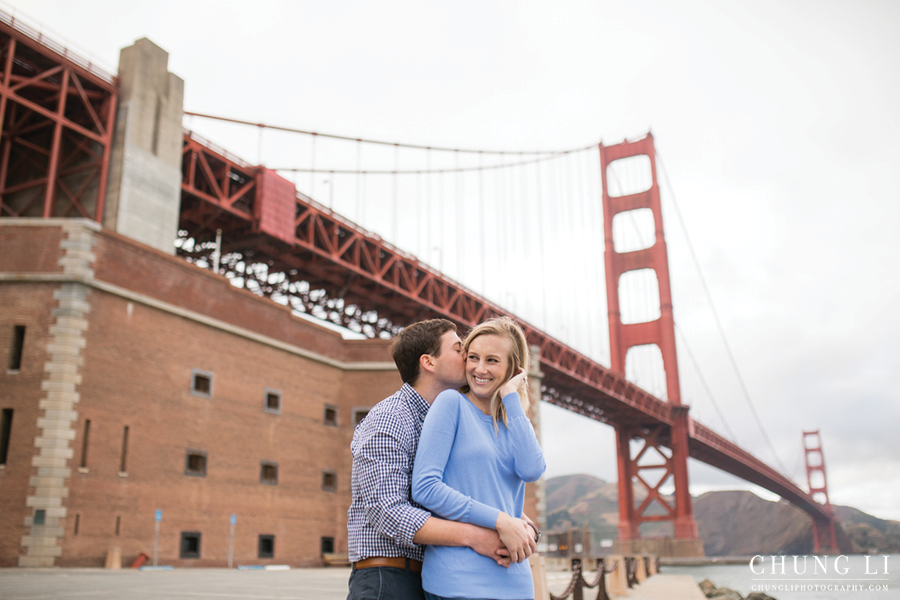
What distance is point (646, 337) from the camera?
5019cm

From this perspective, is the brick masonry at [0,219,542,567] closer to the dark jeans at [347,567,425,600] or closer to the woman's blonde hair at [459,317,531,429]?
the dark jeans at [347,567,425,600]

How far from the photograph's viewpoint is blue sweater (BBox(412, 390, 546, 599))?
2355 mm

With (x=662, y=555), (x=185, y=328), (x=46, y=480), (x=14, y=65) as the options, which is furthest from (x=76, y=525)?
(x=662, y=555)

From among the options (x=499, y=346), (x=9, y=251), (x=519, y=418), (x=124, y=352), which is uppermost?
(x=9, y=251)

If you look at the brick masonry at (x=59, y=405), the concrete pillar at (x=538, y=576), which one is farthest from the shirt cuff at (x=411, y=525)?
the brick masonry at (x=59, y=405)

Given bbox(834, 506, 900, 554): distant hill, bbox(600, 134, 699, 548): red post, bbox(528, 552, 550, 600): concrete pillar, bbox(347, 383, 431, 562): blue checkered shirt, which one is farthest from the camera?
bbox(834, 506, 900, 554): distant hill

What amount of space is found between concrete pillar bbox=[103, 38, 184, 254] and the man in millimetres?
17773

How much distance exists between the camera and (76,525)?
47.1 ft

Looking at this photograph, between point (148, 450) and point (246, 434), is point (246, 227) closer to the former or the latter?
point (246, 434)

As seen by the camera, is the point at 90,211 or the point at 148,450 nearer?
the point at 148,450

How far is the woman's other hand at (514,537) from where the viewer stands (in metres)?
2.32

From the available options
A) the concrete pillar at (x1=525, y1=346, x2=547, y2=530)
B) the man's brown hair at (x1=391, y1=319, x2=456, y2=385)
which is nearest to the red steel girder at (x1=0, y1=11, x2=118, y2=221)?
the concrete pillar at (x1=525, y1=346, x2=547, y2=530)

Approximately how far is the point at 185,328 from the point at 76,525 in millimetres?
5132

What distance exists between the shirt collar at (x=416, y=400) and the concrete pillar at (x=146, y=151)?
17749mm
